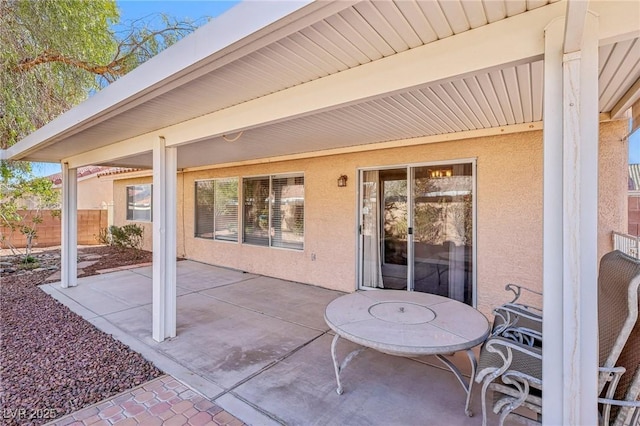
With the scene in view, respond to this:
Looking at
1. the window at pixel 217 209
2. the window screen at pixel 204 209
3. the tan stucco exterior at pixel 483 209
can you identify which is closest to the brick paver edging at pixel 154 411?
→ the tan stucco exterior at pixel 483 209

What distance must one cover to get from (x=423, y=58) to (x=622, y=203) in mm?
3368

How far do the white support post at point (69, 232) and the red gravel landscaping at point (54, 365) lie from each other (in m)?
1.05

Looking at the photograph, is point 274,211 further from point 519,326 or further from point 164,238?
point 519,326

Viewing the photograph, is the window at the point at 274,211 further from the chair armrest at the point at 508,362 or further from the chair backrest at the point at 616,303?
the chair backrest at the point at 616,303

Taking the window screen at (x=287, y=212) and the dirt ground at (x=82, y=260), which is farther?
the dirt ground at (x=82, y=260)

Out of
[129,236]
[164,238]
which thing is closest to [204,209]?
[129,236]

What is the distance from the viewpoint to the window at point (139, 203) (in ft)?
34.5

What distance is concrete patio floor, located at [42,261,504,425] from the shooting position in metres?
2.50

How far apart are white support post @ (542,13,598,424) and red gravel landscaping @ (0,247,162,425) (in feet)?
10.8

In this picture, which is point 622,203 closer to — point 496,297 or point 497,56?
point 496,297

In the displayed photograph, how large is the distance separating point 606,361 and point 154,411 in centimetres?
311

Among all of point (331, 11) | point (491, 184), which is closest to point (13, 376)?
point (331, 11)

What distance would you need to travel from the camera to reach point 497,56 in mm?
1689

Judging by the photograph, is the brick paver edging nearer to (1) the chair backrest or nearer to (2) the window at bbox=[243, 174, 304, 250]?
(1) the chair backrest
